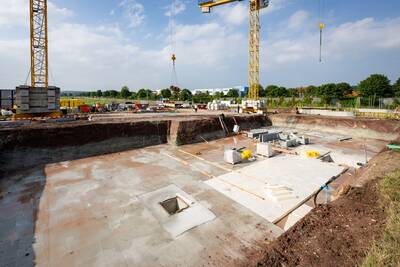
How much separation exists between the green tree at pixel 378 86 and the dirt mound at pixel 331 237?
56.9 meters

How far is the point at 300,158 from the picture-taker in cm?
1371

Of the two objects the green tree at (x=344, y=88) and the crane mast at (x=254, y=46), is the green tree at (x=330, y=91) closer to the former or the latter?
the green tree at (x=344, y=88)

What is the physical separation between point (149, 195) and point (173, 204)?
117 centimetres

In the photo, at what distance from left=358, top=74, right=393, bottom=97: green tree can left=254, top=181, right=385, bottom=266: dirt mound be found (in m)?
56.9

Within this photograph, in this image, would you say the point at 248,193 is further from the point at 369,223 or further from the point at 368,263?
the point at 368,263

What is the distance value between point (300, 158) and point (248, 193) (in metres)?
6.92

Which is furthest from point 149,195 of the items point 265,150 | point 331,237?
point 265,150

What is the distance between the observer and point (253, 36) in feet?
120

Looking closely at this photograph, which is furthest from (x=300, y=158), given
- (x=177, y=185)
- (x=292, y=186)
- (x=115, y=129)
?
(x=115, y=129)

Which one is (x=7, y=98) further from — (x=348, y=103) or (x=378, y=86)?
(x=378, y=86)

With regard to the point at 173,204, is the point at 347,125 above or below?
above

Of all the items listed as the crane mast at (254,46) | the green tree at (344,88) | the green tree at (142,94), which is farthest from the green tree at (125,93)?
the green tree at (344,88)

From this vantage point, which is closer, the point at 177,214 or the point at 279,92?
the point at 177,214

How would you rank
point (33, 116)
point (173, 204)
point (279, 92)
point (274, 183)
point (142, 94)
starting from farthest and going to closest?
1. point (142, 94)
2. point (279, 92)
3. point (33, 116)
4. point (274, 183)
5. point (173, 204)
